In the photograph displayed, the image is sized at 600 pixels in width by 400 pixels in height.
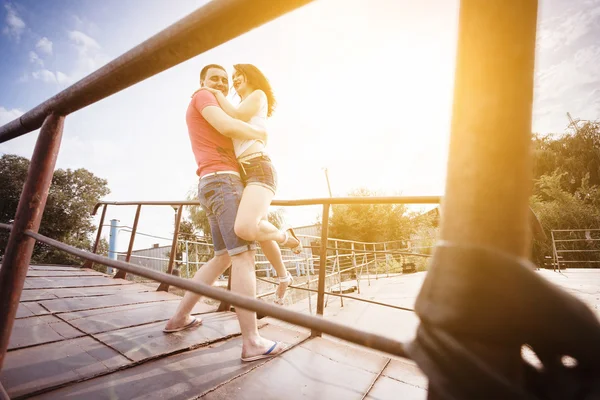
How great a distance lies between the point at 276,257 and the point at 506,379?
186 centimetres

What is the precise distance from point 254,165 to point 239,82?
25.4 inches

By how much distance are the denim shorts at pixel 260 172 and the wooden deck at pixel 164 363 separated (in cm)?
100

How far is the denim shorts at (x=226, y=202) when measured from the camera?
5.42 feet

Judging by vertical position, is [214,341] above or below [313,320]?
below

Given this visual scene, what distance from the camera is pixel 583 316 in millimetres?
202

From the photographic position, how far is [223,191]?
170 cm

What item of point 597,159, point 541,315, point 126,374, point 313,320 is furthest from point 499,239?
point 597,159

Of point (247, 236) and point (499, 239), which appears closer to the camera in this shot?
point (499, 239)

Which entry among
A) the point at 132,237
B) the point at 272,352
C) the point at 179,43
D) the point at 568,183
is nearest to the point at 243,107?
the point at 179,43

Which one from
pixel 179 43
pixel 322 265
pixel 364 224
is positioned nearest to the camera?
pixel 179 43

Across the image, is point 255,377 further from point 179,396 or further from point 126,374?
point 126,374

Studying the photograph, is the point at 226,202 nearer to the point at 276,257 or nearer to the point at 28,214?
the point at 276,257

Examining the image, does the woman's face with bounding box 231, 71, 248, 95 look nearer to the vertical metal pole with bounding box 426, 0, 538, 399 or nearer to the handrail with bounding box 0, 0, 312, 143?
the handrail with bounding box 0, 0, 312, 143

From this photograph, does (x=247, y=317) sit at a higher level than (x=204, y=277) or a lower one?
lower
